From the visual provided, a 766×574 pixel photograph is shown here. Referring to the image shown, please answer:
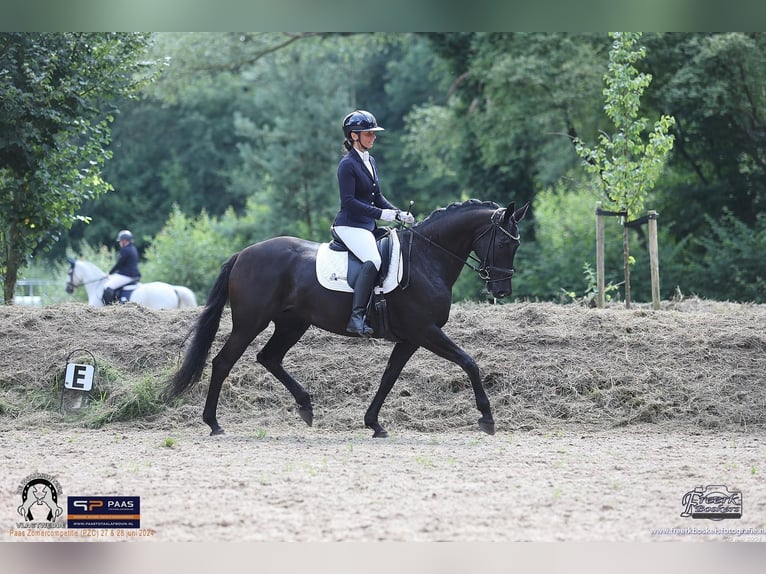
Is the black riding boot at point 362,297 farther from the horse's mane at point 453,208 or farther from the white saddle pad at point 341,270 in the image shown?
the horse's mane at point 453,208

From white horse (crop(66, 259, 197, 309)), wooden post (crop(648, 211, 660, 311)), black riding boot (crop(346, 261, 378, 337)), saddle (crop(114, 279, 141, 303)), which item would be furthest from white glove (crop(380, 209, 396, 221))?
saddle (crop(114, 279, 141, 303))

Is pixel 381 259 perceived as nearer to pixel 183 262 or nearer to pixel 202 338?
pixel 202 338

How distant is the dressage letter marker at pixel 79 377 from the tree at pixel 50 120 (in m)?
4.04

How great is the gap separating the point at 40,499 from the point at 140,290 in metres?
13.3

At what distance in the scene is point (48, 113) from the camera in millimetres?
14164

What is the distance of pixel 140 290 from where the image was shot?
791 inches

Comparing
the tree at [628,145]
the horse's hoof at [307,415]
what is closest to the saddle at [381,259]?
the horse's hoof at [307,415]

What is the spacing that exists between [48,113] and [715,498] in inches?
410

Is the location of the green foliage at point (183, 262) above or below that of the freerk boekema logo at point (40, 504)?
above

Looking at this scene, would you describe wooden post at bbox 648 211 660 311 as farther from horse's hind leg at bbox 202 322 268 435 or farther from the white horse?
the white horse

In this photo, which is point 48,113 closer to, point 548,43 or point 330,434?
point 330,434

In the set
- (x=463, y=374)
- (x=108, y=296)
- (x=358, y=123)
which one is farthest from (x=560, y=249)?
(x=358, y=123)

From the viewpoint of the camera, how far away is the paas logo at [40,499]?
695 cm

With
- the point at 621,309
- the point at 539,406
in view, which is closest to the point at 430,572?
the point at 539,406
